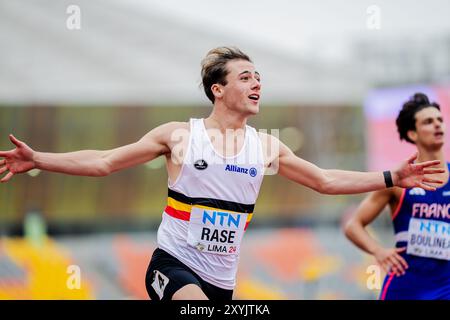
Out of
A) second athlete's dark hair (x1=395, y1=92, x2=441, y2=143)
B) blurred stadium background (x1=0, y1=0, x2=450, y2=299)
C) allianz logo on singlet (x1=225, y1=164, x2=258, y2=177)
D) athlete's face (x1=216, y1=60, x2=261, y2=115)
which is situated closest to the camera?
allianz logo on singlet (x1=225, y1=164, x2=258, y2=177)

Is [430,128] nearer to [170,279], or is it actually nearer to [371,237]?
[371,237]

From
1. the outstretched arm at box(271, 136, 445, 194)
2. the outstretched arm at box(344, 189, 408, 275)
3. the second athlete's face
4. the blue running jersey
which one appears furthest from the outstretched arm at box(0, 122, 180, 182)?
the second athlete's face

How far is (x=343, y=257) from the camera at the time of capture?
18.5 m

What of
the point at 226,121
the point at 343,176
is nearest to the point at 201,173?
the point at 226,121

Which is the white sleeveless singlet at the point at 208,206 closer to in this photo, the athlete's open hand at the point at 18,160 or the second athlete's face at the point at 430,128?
the athlete's open hand at the point at 18,160

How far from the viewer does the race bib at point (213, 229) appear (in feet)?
15.6

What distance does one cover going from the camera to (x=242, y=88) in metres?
5.04

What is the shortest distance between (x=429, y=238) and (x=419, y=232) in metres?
0.09

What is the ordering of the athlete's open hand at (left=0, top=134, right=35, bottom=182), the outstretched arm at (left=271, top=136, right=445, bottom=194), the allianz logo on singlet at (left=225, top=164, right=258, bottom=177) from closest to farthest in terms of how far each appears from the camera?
the athlete's open hand at (left=0, top=134, right=35, bottom=182)
the allianz logo on singlet at (left=225, top=164, right=258, bottom=177)
the outstretched arm at (left=271, top=136, right=445, bottom=194)

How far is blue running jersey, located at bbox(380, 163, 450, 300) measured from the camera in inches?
224

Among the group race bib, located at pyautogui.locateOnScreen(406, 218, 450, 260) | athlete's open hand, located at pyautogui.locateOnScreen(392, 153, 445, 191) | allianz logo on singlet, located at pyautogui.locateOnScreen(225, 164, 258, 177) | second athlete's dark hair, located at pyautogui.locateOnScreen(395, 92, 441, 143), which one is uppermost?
second athlete's dark hair, located at pyautogui.locateOnScreen(395, 92, 441, 143)

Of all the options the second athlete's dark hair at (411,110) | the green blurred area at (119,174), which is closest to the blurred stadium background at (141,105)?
the green blurred area at (119,174)

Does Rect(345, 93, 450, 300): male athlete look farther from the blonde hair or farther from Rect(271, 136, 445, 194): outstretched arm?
the blonde hair
